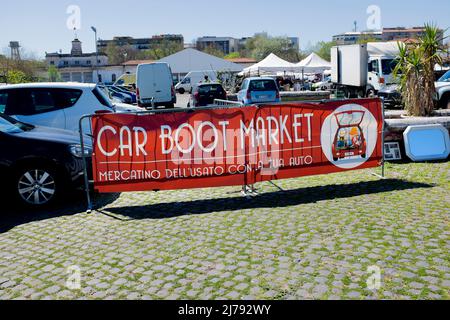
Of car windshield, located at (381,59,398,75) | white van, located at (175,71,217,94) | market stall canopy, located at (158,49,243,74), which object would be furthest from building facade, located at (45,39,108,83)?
car windshield, located at (381,59,398,75)

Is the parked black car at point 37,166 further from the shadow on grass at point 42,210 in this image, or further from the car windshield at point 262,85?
the car windshield at point 262,85

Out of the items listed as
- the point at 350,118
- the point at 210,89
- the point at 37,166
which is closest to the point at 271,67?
the point at 210,89

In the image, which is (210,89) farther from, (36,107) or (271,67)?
(36,107)

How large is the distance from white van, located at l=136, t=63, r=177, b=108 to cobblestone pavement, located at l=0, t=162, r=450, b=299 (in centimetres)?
Result: 1698

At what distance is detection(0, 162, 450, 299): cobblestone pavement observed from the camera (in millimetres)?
4168

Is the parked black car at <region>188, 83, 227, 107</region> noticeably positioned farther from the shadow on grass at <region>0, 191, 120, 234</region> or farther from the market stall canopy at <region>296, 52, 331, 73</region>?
the shadow on grass at <region>0, 191, 120, 234</region>

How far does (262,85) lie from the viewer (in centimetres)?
2092

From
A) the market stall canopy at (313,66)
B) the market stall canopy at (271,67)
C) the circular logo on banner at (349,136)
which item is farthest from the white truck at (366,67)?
the circular logo on banner at (349,136)

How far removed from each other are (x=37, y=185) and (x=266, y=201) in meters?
3.57

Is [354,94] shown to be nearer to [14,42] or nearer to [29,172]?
[29,172]

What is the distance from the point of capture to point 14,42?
3445 inches

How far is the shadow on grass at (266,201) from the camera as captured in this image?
6.73 metres

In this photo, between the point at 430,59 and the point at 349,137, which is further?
the point at 430,59
